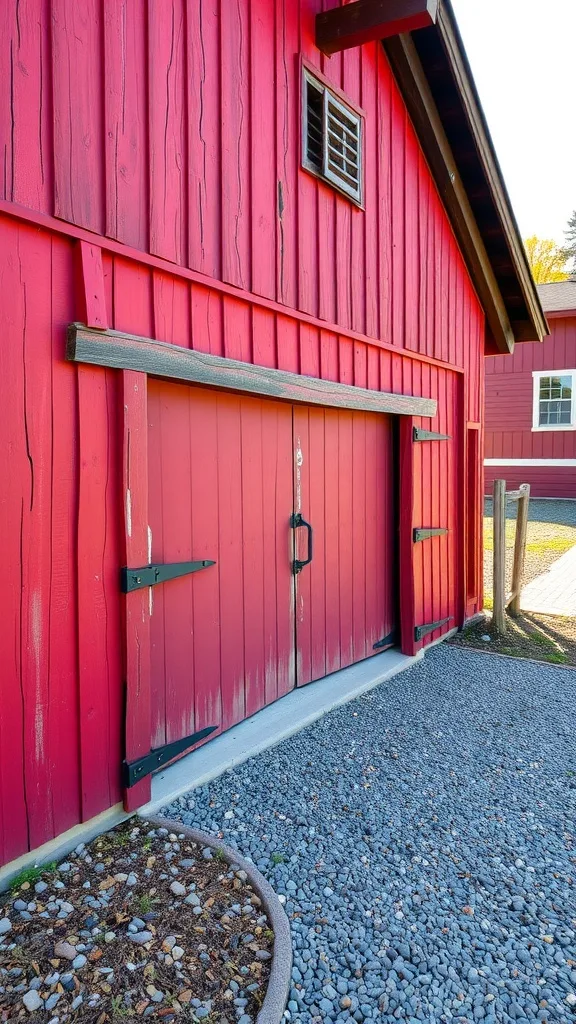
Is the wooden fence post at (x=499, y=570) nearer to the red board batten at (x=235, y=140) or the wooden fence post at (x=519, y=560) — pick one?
the wooden fence post at (x=519, y=560)

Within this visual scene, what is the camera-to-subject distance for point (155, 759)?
3.23 m

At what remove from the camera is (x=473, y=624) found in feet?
22.9

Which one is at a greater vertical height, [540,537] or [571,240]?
[571,240]

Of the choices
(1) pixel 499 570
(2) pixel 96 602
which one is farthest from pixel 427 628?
(2) pixel 96 602

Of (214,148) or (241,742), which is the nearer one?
(214,148)

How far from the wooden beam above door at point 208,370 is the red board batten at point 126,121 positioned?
0.50 m

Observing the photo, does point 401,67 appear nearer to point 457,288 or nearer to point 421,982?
point 457,288

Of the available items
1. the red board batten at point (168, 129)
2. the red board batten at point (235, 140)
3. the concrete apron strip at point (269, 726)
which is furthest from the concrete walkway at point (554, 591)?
the red board batten at point (168, 129)

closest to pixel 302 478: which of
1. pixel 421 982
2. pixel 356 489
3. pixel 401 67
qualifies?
pixel 356 489

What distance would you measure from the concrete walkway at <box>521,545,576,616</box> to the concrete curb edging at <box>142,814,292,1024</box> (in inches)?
218

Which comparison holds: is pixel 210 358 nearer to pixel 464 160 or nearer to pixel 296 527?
pixel 296 527

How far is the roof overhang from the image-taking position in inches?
197

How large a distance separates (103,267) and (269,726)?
109 inches

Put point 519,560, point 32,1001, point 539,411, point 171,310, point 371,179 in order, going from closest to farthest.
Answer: point 32,1001 < point 171,310 < point 371,179 < point 519,560 < point 539,411
